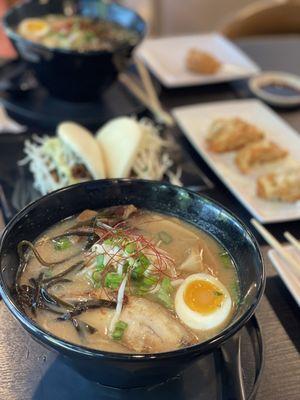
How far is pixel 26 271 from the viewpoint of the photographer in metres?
1.13

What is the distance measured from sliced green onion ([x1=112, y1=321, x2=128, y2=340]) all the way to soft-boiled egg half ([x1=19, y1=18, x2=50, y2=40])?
1.64m

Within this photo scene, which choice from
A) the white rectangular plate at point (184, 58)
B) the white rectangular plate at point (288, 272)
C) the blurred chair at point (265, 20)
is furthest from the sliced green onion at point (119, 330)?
the blurred chair at point (265, 20)

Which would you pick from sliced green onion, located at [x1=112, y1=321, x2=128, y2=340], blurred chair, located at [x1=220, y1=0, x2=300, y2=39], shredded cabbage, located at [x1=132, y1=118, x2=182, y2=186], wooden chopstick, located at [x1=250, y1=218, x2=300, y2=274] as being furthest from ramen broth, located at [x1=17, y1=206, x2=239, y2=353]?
blurred chair, located at [x1=220, y1=0, x2=300, y2=39]

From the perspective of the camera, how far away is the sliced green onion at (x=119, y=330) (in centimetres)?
100

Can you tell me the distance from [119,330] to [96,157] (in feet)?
2.86

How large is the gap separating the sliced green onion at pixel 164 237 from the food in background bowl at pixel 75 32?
43.2 inches

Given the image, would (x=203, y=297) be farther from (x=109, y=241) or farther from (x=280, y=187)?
(x=280, y=187)

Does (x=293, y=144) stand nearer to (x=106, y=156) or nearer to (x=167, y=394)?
(x=106, y=156)

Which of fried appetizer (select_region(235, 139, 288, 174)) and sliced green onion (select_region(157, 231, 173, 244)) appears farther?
fried appetizer (select_region(235, 139, 288, 174))

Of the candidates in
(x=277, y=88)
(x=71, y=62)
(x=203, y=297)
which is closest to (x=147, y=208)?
(x=203, y=297)

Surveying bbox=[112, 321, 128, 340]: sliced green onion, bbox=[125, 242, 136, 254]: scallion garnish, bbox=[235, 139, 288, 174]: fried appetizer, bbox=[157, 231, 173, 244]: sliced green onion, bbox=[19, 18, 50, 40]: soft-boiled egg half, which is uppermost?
bbox=[19, 18, 50, 40]: soft-boiled egg half

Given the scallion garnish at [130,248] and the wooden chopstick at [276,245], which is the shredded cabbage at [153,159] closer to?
the wooden chopstick at [276,245]

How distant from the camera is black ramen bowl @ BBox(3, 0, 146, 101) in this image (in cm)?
199

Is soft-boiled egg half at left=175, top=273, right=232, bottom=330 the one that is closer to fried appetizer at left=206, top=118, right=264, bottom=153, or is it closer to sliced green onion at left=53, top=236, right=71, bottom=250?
sliced green onion at left=53, top=236, right=71, bottom=250
